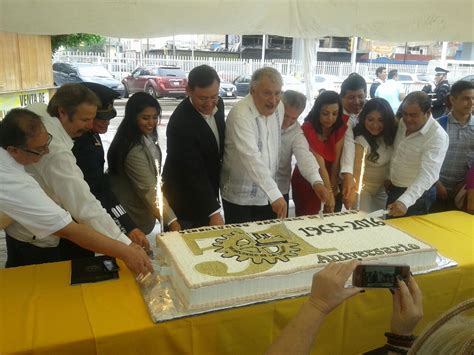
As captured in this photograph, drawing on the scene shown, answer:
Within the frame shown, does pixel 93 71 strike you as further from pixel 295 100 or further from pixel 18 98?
pixel 295 100

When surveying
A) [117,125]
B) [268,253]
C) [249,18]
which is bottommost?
[117,125]

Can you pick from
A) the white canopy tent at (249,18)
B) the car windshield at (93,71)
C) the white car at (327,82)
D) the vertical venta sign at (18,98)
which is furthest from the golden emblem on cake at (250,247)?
the car windshield at (93,71)

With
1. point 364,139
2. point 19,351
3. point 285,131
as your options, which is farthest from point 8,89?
point 19,351

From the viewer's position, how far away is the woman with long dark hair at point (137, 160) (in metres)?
→ 1.94

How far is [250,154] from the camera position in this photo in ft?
6.40

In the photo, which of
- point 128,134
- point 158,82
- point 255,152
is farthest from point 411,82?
point 128,134

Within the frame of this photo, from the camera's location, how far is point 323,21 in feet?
8.36

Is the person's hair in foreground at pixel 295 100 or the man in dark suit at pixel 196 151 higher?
the person's hair in foreground at pixel 295 100

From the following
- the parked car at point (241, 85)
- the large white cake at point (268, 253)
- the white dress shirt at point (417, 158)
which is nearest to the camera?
the large white cake at point (268, 253)

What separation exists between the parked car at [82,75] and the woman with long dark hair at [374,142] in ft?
32.2

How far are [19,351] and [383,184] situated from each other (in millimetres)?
2094

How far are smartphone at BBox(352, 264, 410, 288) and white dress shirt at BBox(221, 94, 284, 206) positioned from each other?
869 mm

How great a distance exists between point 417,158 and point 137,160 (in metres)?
1.48

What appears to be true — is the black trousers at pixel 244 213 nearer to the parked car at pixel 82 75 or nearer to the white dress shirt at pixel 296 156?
the white dress shirt at pixel 296 156
